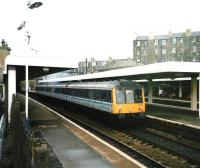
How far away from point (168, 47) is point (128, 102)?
69427 mm

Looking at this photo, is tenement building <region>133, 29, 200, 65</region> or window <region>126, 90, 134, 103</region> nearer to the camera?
window <region>126, 90, 134, 103</region>

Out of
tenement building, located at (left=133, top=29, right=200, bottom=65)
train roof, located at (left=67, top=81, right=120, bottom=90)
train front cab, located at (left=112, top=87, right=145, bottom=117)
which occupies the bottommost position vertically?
train front cab, located at (left=112, top=87, right=145, bottom=117)

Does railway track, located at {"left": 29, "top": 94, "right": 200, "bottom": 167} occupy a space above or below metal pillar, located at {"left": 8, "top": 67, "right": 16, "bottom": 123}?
below

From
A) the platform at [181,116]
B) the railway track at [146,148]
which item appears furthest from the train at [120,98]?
the platform at [181,116]

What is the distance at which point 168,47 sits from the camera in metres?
87.6

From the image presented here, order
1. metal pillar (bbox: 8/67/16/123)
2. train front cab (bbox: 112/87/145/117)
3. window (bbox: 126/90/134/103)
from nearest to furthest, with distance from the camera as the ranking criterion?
1. train front cab (bbox: 112/87/145/117)
2. window (bbox: 126/90/134/103)
3. metal pillar (bbox: 8/67/16/123)

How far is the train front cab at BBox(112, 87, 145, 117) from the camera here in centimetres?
2036

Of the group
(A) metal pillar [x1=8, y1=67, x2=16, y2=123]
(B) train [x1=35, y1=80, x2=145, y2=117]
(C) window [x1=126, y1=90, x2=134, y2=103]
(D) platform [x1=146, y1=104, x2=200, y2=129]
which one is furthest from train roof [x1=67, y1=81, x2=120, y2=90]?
(A) metal pillar [x1=8, y1=67, x2=16, y2=123]

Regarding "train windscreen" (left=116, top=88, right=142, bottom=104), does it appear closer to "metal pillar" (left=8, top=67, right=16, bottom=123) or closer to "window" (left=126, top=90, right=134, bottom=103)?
"window" (left=126, top=90, right=134, bottom=103)

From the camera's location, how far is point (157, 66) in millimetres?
22297

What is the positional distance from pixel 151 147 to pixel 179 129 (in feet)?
13.8

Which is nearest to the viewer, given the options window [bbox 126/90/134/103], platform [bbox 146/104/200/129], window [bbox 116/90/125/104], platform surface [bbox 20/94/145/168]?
platform surface [bbox 20/94/145/168]

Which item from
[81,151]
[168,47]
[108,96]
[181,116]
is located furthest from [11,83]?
[168,47]

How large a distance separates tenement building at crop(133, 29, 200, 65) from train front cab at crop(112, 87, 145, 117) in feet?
215
